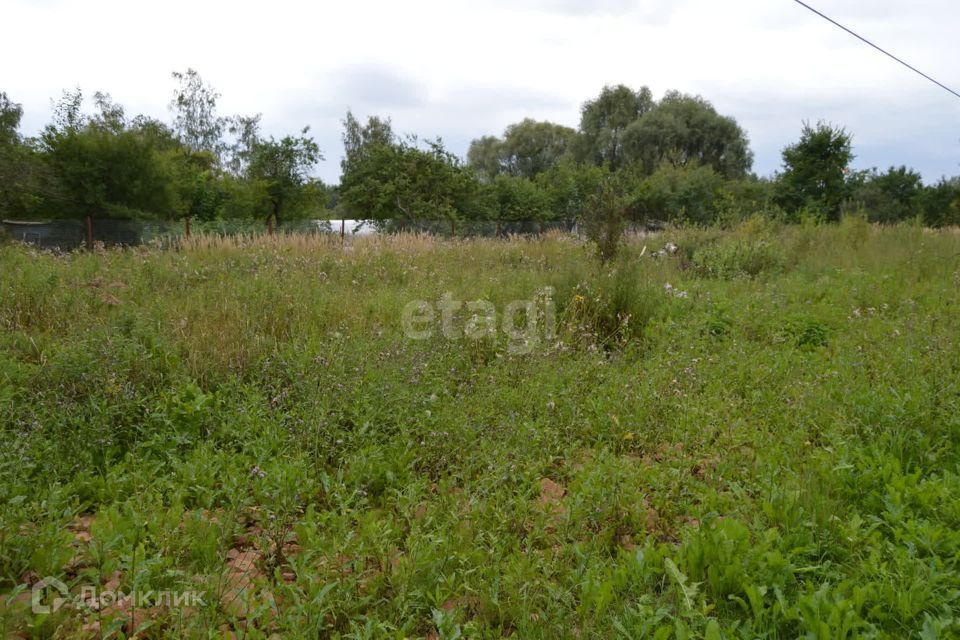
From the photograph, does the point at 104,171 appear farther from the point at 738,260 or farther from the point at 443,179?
the point at 738,260

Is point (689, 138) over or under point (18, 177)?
over

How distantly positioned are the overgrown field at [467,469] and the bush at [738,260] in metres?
3.49

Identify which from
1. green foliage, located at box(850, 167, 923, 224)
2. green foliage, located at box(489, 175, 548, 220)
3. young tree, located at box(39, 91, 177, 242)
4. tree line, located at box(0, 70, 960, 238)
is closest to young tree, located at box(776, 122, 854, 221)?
tree line, located at box(0, 70, 960, 238)

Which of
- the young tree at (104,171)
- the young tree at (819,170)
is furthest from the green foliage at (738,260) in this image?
the young tree at (104,171)

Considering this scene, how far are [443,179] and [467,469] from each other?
21950 mm

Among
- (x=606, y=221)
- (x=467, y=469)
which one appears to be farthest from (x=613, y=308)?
(x=467, y=469)

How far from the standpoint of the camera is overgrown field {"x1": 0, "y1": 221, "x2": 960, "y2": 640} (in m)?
1.97

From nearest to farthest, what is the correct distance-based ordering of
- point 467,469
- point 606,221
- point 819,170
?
point 467,469
point 606,221
point 819,170

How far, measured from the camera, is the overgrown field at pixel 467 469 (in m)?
1.97

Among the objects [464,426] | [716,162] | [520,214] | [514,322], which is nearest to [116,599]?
[464,426]

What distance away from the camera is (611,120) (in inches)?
1550

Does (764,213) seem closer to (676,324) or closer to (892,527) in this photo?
(676,324)

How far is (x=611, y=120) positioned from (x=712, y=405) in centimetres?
3910

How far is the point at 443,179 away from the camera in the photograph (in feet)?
78.0
